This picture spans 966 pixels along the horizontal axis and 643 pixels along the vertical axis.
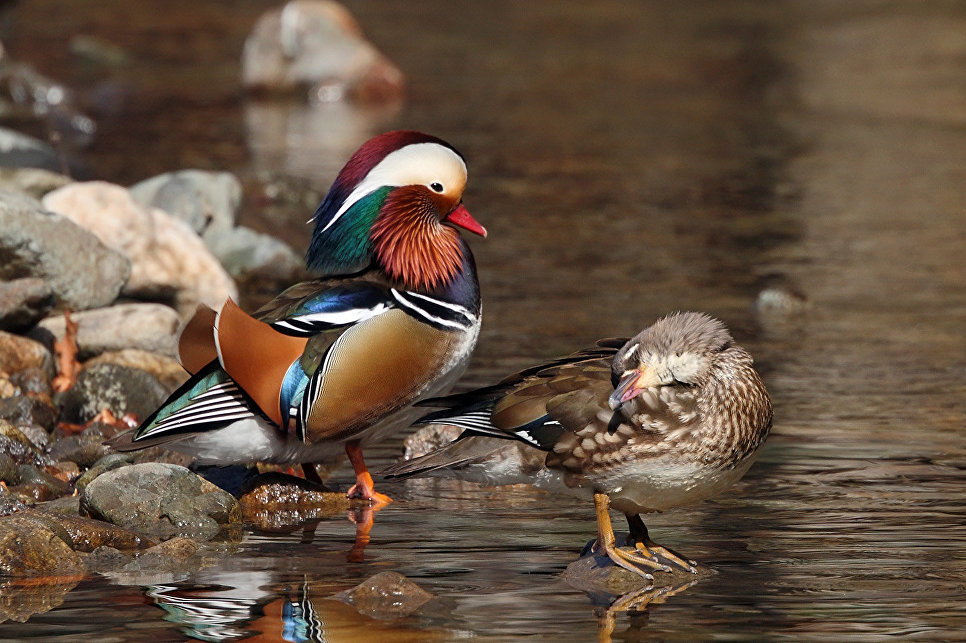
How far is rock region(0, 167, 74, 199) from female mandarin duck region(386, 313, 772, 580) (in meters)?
6.07

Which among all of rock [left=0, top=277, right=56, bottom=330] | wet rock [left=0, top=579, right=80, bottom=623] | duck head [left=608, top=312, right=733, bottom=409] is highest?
duck head [left=608, top=312, right=733, bottom=409]

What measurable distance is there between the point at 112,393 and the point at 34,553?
2.65 metres

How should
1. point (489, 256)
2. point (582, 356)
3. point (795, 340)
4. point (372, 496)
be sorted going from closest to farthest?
point (582, 356)
point (372, 496)
point (795, 340)
point (489, 256)

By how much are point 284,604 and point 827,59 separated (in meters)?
23.1

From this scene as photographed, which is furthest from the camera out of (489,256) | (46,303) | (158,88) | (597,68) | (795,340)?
(597,68)

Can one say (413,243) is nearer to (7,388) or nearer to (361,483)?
(361,483)

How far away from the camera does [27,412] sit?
824 cm

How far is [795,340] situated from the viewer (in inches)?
416

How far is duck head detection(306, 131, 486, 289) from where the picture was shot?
7.16 metres

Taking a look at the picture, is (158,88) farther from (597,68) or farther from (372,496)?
(372,496)

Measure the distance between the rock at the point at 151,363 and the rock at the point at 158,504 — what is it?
2128 millimetres

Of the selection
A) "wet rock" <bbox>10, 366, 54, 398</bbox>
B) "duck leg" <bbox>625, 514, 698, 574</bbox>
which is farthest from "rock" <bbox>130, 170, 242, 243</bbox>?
"duck leg" <bbox>625, 514, 698, 574</bbox>

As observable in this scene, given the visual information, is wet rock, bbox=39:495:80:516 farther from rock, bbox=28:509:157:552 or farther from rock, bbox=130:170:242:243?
rock, bbox=130:170:242:243

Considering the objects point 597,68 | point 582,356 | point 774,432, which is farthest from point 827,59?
point 582,356
